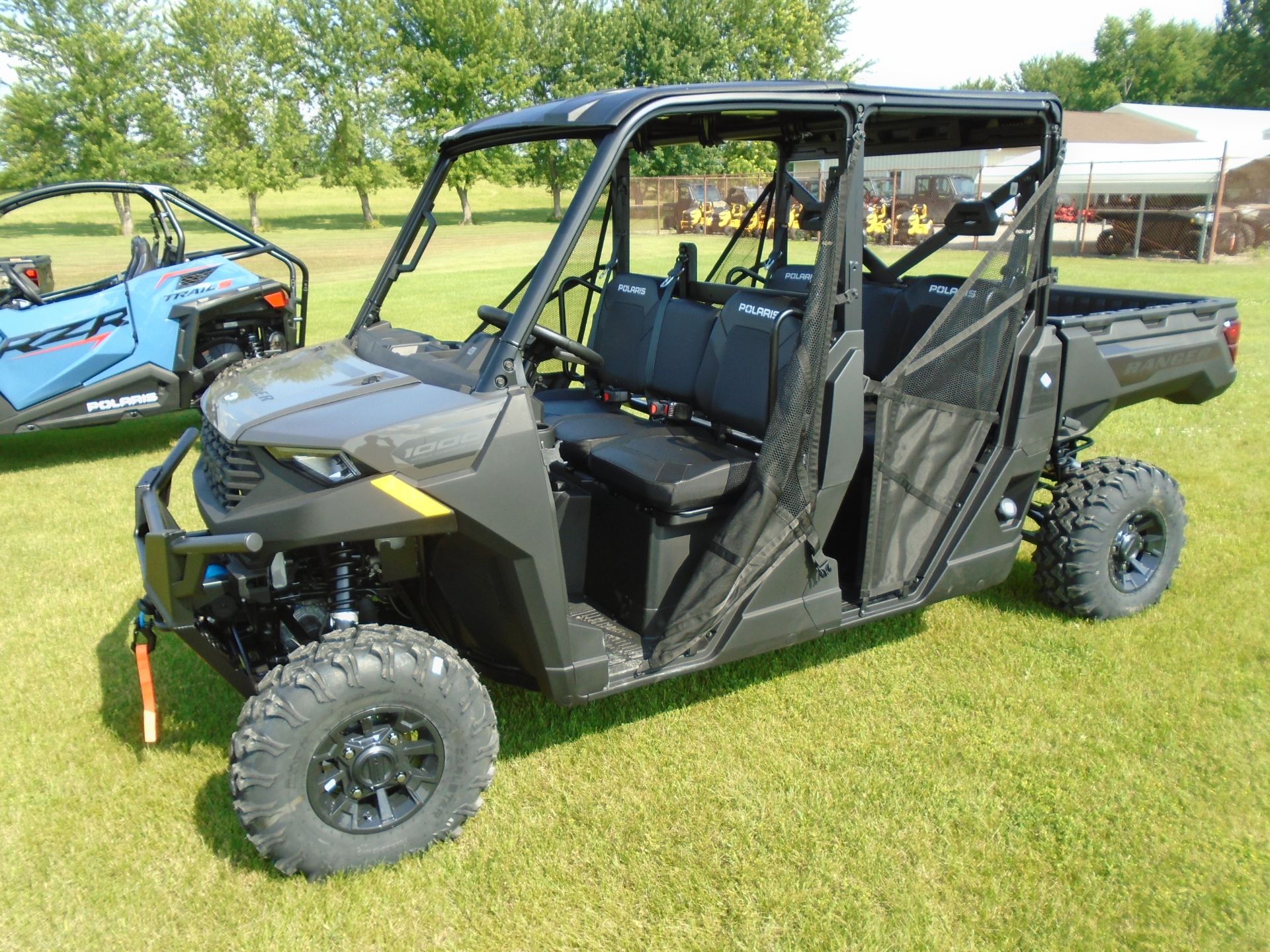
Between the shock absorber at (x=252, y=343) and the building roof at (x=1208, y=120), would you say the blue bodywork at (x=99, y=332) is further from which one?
the building roof at (x=1208, y=120)

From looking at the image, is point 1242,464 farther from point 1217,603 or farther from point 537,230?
point 537,230

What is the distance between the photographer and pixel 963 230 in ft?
12.6

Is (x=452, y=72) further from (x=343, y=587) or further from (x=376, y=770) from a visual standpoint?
(x=376, y=770)

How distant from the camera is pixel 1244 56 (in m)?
48.0

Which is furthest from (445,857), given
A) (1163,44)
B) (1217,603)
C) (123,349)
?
(1163,44)

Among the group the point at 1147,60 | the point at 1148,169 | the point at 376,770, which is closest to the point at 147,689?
the point at 376,770

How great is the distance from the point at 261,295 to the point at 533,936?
5733 millimetres

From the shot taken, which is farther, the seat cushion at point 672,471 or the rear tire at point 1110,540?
the rear tire at point 1110,540

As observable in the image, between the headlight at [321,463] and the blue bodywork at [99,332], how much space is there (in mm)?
4872

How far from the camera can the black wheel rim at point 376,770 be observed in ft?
8.88

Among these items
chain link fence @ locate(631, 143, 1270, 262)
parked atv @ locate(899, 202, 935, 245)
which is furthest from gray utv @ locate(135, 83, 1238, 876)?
chain link fence @ locate(631, 143, 1270, 262)

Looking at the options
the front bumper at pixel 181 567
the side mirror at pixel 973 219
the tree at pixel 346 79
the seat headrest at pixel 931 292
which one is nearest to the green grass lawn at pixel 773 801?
the front bumper at pixel 181 567

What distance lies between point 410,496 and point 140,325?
5255 millimetres

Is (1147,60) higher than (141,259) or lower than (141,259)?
higher
